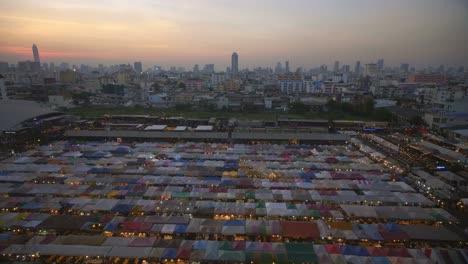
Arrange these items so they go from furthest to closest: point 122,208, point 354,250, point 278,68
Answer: point 278,68 → point 122,208 → point 354,250

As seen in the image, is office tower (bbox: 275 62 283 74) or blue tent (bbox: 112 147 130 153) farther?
office tower (bbox: 275 62 283 74)

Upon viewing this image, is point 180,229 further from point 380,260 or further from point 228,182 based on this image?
point 380,260

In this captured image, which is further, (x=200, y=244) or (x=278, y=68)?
(x=278, y=68)

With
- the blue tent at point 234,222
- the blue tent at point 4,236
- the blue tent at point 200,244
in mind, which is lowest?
the blue tent at point 200,244

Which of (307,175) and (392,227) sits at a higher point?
(307,175)

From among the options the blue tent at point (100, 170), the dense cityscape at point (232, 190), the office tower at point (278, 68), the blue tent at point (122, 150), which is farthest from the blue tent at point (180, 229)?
the office tower at point (278, 68)

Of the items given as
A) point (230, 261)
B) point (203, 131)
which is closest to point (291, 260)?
point (230, 261)

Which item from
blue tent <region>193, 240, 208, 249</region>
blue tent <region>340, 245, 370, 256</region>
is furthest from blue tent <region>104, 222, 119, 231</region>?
blue tent <region>340, 245, 370, 256</region>

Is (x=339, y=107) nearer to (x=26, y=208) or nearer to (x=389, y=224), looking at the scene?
(x=389, y=224)

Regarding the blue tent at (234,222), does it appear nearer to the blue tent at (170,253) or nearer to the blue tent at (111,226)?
the blue tent at (170,253)

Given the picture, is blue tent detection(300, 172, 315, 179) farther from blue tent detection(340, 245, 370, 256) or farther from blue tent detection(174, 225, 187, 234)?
blue tent detection(174, 225, 187, 234)

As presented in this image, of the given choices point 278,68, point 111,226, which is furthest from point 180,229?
point 278,68

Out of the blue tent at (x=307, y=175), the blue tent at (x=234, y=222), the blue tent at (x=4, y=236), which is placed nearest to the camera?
the blue tent at (x=4, y=236)
